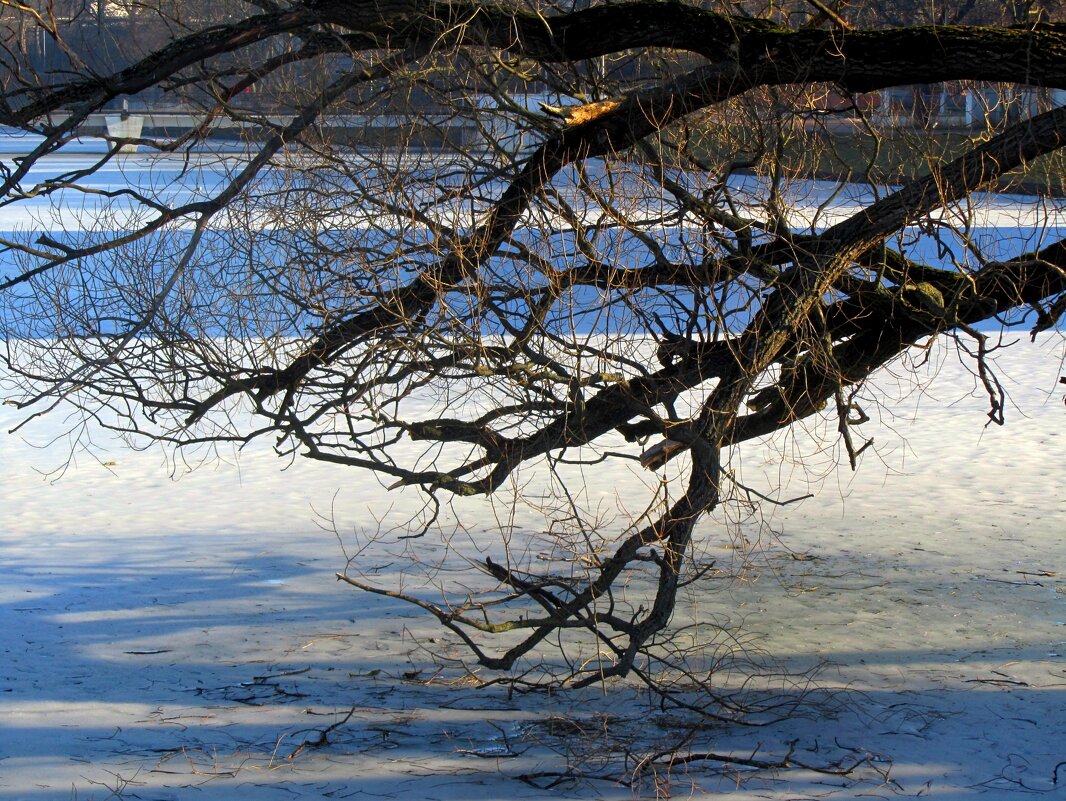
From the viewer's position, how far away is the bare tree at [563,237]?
5652mm

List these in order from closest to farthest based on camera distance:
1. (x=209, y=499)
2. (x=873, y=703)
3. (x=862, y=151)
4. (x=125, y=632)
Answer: (x=873, y=703) → (x=862, y=151) → (x=125, y=632) → (x=209, y=499)

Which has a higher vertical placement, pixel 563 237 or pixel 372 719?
pixel 563 237

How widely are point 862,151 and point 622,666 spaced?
3.49 metres

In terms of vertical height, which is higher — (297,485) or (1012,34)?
(1012,34)

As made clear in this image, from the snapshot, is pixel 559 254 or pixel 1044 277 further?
pixel 1044 277

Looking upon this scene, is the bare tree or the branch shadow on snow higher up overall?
the bare tree

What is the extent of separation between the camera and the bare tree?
18.5ft

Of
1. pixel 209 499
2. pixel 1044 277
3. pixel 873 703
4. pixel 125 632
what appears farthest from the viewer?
pixel 209 499

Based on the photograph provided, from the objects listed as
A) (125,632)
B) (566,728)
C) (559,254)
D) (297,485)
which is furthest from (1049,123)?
(297,485)

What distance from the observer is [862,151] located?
23.9 ft

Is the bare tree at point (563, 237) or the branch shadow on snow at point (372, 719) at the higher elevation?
the bare tree at point (563, 237)

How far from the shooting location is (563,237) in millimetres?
5996

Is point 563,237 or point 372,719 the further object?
point 372,719

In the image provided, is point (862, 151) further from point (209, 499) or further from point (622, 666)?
point (209, 499)
